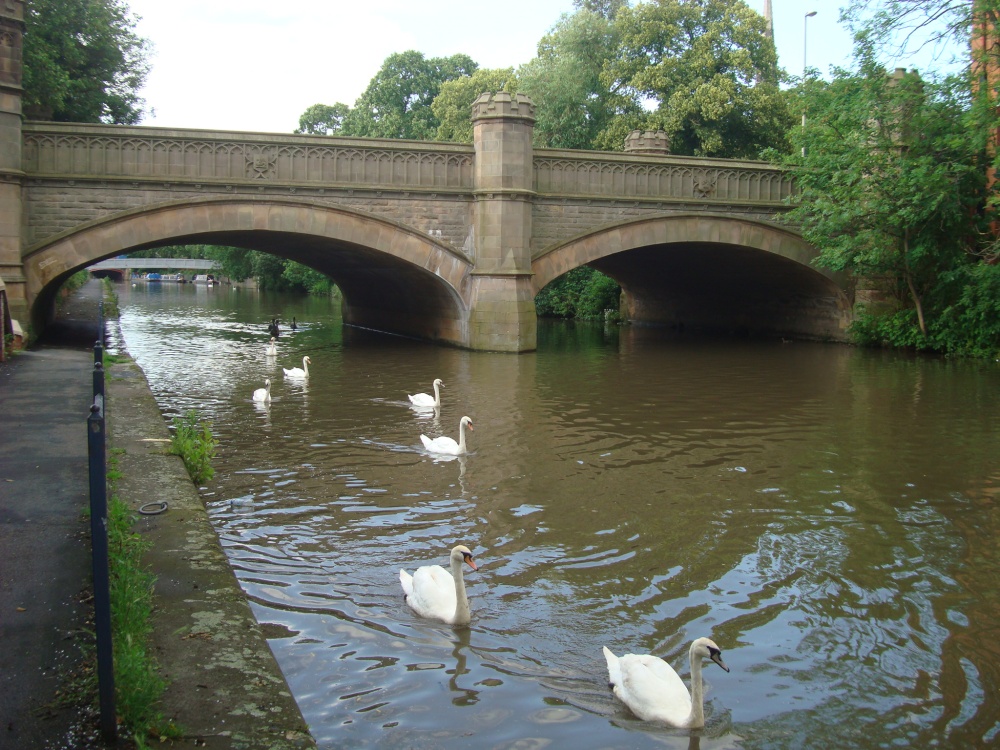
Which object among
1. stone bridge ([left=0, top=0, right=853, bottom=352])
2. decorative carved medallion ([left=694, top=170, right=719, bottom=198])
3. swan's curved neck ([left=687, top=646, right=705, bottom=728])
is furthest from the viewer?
decorative carved medallion ([left=694, top=170, right=719, bottom=198])

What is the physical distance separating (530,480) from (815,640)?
387 centimetres

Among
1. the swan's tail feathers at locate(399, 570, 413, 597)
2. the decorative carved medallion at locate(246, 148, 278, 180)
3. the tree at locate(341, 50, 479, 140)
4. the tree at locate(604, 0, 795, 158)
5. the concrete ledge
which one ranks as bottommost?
the swan's tail feathers at locate(399, 570, 413, 597)

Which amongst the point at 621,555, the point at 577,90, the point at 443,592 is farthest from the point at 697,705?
the point at 577,90

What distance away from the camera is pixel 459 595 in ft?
17.6

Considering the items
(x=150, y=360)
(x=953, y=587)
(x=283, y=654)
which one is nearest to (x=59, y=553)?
(x=283, y=654)

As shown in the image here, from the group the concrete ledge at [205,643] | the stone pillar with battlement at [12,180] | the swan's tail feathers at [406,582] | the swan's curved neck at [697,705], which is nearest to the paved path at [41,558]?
the concrete ledge at [205,643]

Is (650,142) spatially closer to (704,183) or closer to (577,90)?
(704,183)

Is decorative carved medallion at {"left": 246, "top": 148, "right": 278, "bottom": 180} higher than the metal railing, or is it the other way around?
decorative carved medallion at {"left": 246, "top": 148, "right": 278, "bottom": 180}

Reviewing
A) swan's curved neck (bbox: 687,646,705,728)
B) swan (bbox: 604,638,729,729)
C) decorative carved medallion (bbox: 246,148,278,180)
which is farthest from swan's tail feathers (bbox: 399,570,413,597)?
decorative carved medallion (bbox: 246,148,278,180)

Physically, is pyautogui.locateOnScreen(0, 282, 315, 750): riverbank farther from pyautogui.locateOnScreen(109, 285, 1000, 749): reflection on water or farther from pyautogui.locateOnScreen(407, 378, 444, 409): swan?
pyautogui.locateOnScreen(407, 378, 444, 409): swan

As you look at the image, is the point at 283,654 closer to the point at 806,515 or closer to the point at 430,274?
the point at 806,515

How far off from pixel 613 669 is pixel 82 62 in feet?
75.3

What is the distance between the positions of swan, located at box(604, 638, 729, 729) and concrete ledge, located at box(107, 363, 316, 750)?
65.0 inches

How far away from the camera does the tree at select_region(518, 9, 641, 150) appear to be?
3391cm
